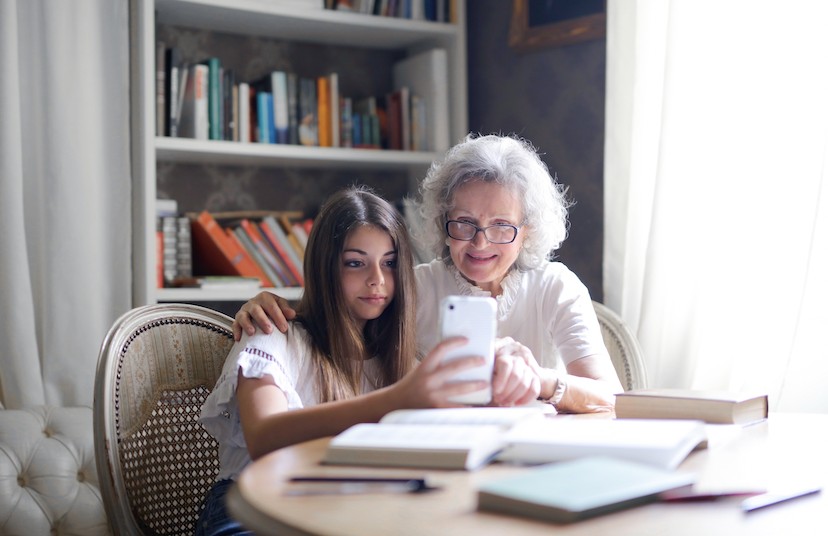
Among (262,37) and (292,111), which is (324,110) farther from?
(262,37)

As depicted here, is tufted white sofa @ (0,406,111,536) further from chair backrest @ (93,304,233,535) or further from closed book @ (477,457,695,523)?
closed book @ (477,457,695,523)

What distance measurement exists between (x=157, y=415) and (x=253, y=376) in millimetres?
330

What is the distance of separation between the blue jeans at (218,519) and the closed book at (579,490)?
599 millimetres

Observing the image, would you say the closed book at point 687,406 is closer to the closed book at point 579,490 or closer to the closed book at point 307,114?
the closed book at point 579,490

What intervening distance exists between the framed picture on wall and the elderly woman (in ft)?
3.58

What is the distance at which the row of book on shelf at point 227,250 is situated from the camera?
291cm

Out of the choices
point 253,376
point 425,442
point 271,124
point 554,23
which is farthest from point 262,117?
point 425,442

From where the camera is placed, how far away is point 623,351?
2.14m

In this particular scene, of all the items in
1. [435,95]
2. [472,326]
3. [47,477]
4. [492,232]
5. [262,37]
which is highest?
[262,37]

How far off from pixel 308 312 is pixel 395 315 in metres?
0.16

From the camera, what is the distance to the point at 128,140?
2.80 meters

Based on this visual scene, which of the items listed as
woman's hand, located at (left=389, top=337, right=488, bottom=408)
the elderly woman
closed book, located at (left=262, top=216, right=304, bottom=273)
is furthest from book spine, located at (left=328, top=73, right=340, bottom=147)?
woman's hand, located at (left=389, top=337, right=488, bottom=408)

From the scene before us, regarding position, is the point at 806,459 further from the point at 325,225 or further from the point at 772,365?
the point at 772,365

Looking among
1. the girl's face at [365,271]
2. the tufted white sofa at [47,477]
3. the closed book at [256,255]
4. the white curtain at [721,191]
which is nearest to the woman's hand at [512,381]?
the girl's face at [365,271]
